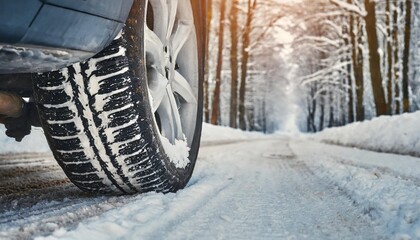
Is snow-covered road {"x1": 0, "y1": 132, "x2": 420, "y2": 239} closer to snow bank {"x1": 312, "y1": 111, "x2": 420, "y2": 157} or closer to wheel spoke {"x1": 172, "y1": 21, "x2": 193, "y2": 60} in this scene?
wheel spoke {"x1": 172, "y1": 21, "x2": 193, "y2": 60}

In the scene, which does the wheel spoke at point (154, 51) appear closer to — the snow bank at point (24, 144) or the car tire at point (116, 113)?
the car tire at point (116, 113)

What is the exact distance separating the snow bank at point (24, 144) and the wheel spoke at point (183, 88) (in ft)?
10.1

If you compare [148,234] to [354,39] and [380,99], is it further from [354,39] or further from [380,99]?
[354,39]

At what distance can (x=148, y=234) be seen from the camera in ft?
4.14

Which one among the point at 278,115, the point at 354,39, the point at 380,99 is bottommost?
the point at 278,115

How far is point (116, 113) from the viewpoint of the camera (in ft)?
5.06

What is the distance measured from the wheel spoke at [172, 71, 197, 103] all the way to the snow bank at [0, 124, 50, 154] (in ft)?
10.1

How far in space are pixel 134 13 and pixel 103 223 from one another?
800mm

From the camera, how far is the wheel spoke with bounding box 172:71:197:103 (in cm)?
226

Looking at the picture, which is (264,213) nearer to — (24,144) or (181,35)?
(181,35)

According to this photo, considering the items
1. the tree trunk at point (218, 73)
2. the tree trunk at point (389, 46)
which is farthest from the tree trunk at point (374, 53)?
the tree trunk at point (218, 73)

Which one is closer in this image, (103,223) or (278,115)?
(103,223)

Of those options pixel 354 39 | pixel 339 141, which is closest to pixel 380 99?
pixel 339 141

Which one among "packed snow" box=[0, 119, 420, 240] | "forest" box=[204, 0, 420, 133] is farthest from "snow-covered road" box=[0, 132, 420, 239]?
"forest" box=[204, 0, 420, 133]
